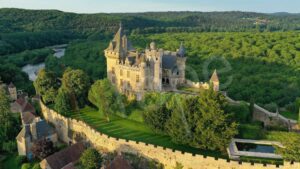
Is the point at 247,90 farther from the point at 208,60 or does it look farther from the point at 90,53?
the point at 90,53

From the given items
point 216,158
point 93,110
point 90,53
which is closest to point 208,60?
point 90,53

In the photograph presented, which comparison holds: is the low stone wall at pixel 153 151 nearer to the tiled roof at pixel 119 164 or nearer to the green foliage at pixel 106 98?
the tiled roof at pixel 119 164

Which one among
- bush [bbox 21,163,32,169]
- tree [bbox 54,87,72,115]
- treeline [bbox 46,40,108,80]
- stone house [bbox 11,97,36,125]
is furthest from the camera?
treeline [bbox 46,40,108,80]

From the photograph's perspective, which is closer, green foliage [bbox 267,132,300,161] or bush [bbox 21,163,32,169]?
green foliage [bbox 267,132,300,161]

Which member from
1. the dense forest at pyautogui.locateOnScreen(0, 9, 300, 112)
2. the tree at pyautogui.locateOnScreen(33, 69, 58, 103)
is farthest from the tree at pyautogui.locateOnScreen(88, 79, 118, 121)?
the dense forest at pyautogui.locateOnScreen(0, 9, 300, 112)

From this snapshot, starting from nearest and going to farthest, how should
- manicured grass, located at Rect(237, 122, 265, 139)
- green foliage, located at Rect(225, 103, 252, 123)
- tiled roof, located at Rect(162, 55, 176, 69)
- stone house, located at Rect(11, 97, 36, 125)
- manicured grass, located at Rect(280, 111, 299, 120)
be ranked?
manicured grass, located at Rect(237, 122, 265, 139) < green foliage, located at Rect(225, 103, 252, 123) < stone house, located at Rect(11, 97, 36, 125) < manicured grass, located at Rect(280, 111, 299, 120) < tiled roof, located at Rect(162, 55, 176, 69)

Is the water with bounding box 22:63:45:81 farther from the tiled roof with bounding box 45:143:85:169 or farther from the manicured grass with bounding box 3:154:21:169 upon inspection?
the tiled roof with bounding box 45:143:85:169
